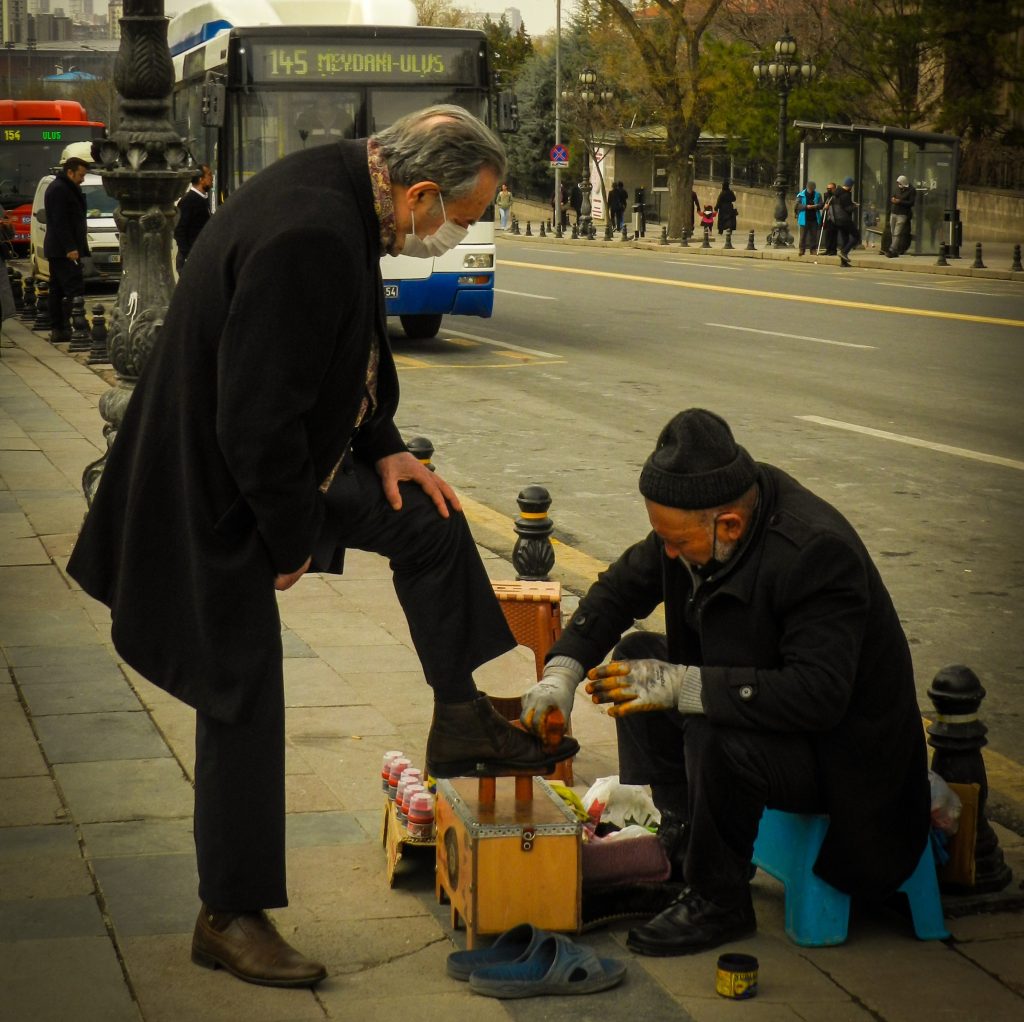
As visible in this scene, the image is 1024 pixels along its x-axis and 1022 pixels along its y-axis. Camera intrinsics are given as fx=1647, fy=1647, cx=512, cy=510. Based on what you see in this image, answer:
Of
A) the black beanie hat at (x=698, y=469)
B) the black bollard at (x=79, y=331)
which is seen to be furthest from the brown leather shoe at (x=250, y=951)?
the black bollard at (x=79, y=331)

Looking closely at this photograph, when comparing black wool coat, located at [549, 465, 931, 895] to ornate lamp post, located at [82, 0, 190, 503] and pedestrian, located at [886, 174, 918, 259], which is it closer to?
ornate lamp post, located at [82, 0, 190, 503]

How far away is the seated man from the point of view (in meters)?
3.59

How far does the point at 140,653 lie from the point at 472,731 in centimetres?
74

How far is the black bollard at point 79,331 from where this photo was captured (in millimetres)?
17266

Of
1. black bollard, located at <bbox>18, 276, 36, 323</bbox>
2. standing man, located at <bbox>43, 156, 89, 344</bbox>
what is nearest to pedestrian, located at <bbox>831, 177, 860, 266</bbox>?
black bollard, located at <bbox>18, 276, 36, 323</bbox>

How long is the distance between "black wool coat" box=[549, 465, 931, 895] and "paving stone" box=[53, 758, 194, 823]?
1588 mm

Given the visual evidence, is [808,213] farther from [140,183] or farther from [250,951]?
[250,951]

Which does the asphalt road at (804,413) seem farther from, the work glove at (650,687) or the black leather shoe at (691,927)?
the work glove at (650,687)

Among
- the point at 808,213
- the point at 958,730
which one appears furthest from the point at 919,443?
the point at 808,213

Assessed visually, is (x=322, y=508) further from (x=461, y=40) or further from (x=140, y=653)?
(x=461, y=40)

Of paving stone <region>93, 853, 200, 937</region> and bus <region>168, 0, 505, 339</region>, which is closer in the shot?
paving stone <region>93, 853, 200, 937</region>

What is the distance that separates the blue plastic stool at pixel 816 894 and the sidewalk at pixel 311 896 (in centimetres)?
4

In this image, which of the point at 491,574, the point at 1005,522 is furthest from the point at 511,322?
the point at 491,574

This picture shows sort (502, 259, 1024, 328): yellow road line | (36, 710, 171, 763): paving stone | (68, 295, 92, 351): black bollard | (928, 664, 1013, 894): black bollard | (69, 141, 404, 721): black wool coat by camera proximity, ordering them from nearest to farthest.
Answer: (69, 141, 404, 721): black wool coat → (928, 664, 1013, 894): black bollard → (36, 710, 171, 763): paving stone → (68, 295, 92, 351): black bollard → (502, 259, 1024, 328): yellow road line
